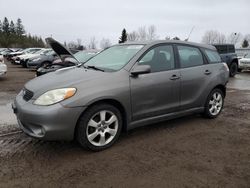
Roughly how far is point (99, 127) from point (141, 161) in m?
0.79

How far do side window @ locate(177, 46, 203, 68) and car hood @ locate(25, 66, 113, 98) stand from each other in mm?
1639

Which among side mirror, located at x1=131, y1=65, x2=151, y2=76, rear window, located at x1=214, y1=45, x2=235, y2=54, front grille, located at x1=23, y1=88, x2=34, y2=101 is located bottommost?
rear window, located at x1=214, y1=45, x2=235, y2=54

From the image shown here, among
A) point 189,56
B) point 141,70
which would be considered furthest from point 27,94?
point 189,56

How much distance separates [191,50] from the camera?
213 inches

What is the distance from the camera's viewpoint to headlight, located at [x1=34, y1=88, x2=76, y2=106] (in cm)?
371

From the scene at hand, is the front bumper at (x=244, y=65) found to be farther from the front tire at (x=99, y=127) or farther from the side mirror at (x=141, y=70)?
the front tire at (x=99, y=127)

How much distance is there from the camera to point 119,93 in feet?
13.5

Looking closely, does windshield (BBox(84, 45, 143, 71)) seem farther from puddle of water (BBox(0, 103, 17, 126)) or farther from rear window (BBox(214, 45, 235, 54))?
rear window (BBox(214, 45, 235, 54))

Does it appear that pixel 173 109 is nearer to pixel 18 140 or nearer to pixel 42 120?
pixel 42 120

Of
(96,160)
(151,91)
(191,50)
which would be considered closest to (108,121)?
(96,160)

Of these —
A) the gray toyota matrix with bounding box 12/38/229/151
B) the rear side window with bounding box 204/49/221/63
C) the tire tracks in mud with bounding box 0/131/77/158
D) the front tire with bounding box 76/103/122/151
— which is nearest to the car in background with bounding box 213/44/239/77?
the rear side window with bounding box 204/49/221/63

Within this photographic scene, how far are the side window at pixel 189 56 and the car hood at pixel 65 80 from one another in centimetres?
164

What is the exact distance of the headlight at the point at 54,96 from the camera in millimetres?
3712

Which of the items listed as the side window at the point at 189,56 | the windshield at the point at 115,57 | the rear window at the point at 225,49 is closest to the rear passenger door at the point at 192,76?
the side window at the point at 189,56
